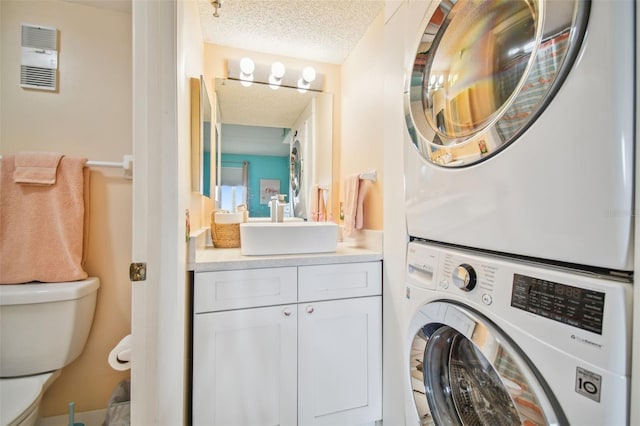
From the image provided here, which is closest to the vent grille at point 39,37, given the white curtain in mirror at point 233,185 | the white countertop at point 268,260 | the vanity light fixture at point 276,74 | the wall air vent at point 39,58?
the wall air vent at point 39,58

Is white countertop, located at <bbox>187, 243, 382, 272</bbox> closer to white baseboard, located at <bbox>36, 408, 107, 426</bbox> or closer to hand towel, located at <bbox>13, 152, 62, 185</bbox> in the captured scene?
hand towel, located at <bbox>13, 152, 62, 185</bbox>

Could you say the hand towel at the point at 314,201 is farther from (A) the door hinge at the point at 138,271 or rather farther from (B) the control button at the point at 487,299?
(B) the control button at the point at 487,299

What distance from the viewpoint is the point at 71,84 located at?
1418mm

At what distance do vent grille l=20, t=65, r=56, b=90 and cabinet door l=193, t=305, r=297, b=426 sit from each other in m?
1.40

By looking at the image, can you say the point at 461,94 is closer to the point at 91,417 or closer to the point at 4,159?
the point at 4,159

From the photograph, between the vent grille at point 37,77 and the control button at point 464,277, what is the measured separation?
200cm

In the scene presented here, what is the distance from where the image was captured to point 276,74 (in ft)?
6.27

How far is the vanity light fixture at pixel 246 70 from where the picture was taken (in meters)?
1.84

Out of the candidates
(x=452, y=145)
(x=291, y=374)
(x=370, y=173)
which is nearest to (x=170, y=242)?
(x=291, y=374)

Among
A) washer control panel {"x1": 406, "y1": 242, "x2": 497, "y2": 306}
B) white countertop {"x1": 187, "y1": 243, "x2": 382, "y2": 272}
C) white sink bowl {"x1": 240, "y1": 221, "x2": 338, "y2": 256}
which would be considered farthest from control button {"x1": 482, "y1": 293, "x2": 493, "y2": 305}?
white sink bowl {"x1": 240, "y1": 221, "x2": 338, "y2": 256}

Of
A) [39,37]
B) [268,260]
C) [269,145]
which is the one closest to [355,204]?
[268,260]

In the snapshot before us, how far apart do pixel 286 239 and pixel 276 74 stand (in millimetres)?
1252

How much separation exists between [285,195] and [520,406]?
1.63 metres

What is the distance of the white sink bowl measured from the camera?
1.30 meters
